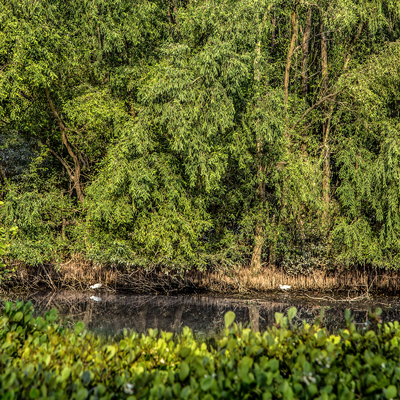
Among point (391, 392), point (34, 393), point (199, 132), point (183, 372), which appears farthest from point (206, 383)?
point (199, 132)

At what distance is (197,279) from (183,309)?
10.5 feet

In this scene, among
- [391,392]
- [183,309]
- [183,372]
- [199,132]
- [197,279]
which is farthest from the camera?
[197,279]

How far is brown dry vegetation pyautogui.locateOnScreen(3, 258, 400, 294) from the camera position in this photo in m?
16.2

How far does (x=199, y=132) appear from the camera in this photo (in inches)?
568

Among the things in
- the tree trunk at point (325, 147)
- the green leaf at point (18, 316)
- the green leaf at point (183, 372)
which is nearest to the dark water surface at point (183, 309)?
the tree trunk at point (325, 147)

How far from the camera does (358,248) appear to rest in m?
15.5

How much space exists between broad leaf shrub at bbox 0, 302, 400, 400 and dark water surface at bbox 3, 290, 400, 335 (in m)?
5.79

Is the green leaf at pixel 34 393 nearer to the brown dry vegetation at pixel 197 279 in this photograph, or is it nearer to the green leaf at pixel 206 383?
the green leaf at pixel 206 383

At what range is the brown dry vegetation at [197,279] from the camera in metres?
16.2

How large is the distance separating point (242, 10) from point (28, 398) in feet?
45.3

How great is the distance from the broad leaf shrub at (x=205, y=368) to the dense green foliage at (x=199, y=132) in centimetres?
1010

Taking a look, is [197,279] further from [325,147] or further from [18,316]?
[18,316]

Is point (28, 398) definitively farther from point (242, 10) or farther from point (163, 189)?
point (242, 10)

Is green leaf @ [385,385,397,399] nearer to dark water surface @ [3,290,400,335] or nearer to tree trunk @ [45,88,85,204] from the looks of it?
dark water surface @ [3,290,400,335]
